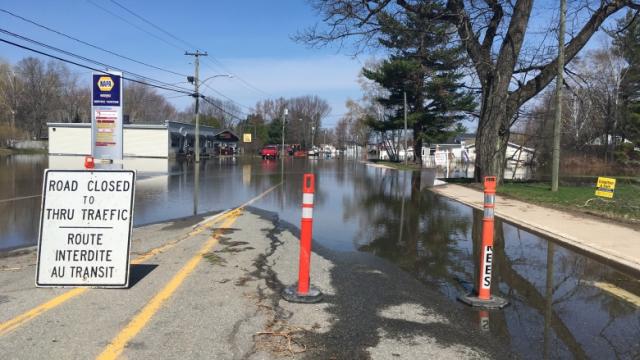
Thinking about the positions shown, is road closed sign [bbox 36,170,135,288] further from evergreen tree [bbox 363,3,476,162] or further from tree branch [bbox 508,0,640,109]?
evergreen tree [bbox 363,3,476,162]

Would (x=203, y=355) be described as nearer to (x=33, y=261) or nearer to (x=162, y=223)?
(x=33, y=261)

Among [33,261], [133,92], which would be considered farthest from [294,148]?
[33,261]

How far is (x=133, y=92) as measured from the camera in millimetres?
112312

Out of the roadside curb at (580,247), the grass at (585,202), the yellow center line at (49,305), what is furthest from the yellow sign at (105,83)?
the grass at (585,202)

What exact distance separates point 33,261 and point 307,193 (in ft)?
14.6

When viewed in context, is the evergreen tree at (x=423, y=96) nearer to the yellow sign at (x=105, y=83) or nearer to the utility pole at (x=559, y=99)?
the utility pole at (x=559, y=99)

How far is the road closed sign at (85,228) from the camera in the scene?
5.77 m

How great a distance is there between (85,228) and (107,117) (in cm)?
455

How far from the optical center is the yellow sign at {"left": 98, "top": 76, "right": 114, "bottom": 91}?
955cm

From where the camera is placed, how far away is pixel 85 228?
19.5 feet

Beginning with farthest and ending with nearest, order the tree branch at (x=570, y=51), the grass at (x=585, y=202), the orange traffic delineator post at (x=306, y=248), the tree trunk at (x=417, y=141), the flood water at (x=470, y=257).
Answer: the tree trunk at (x=417, y=141), the tree branch at (x=570, y=51), the grass at (x=585, y=202), the orange traffic delineator post at (x=306, y=248), the flood water at (x=470, y=257)

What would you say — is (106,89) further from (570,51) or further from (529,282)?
(570,51)

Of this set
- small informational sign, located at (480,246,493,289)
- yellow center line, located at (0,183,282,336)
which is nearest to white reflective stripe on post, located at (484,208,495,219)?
small informational sign, located at (480,246,493,289)

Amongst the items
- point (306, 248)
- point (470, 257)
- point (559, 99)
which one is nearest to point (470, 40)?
point (559, 99)
